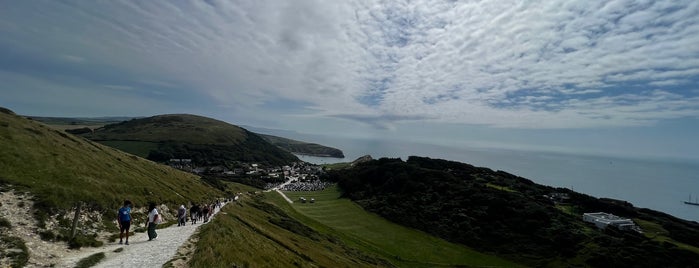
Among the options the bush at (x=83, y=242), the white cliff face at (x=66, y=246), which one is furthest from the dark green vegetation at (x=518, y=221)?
the bush at (x=83, y=242)

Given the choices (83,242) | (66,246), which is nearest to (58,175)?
(83,242)

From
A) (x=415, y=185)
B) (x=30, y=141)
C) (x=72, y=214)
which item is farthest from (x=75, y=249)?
(x=415, y=185)

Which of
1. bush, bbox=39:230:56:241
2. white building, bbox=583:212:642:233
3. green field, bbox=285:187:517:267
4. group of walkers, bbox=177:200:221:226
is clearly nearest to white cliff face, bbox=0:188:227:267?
bush, bbox=39:230:56:241

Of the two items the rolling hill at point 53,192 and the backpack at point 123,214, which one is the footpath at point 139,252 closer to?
the rolling hill at point 53,192

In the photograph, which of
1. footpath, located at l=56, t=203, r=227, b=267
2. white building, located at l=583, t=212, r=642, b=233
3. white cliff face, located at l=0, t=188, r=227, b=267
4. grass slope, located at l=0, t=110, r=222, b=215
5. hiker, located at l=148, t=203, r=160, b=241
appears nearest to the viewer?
white cliff face, located at l=0, t=188, r=227, b=267

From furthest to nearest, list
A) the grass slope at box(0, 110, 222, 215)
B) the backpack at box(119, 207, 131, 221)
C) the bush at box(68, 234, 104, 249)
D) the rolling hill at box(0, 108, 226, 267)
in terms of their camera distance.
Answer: the grass slope at box(0, 110, 222, 215)
the backpack at box(119, 207, 131, 221)
the bush at box(68, 234, 104, 249)
the rolling hill at box(0, 108, 226, 267)

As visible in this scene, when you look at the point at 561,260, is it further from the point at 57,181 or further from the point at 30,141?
the point at 30,141

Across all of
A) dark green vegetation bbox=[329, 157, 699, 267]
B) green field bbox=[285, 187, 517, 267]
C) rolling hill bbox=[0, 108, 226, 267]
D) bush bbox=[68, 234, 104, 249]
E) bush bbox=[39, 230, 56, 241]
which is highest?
rolling hill bbox=[0, 108, 226, 267]

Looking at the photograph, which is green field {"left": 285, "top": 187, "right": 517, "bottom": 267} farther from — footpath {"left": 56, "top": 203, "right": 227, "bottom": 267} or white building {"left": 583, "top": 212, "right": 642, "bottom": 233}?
footpath {"left": 56, "top": 203, "right": 227, "bottom": 267}
